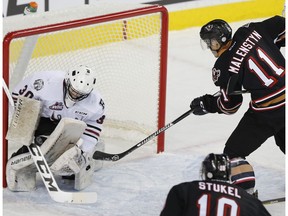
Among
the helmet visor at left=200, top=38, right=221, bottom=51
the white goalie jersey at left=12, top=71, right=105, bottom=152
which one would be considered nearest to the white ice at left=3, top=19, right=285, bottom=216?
the white goalie jersey at left=12, top=71, right=105, bottom=152

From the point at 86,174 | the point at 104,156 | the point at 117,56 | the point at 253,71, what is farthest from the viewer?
the point at 117,56

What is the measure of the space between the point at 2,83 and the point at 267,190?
1399 millimetres

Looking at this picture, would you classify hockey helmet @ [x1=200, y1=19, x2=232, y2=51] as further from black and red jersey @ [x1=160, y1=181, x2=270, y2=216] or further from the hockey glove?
black and red jersey @ [x1=160, y1=181, x2=270, y2=216]

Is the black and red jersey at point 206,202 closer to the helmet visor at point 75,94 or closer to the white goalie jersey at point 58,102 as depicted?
the helmet visor at point 75,94

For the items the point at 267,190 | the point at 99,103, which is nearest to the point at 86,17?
the point at 99,103

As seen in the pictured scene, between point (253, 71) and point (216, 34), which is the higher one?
point (216, 34)

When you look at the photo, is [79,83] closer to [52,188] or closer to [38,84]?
[38,84]

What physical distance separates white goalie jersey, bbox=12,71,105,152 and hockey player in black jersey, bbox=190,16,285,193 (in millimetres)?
617

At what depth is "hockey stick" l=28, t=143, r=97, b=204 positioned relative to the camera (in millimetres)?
5004

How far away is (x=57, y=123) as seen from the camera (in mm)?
5148

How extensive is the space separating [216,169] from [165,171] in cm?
183

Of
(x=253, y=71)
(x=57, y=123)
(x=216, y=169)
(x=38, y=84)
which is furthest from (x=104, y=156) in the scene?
(x=216, y=169)

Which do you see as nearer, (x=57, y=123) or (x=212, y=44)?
(x=212, y=44)

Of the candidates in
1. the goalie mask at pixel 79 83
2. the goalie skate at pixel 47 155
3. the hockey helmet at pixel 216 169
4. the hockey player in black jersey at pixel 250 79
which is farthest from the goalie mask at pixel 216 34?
the hockey helmet at pixel 216 169
